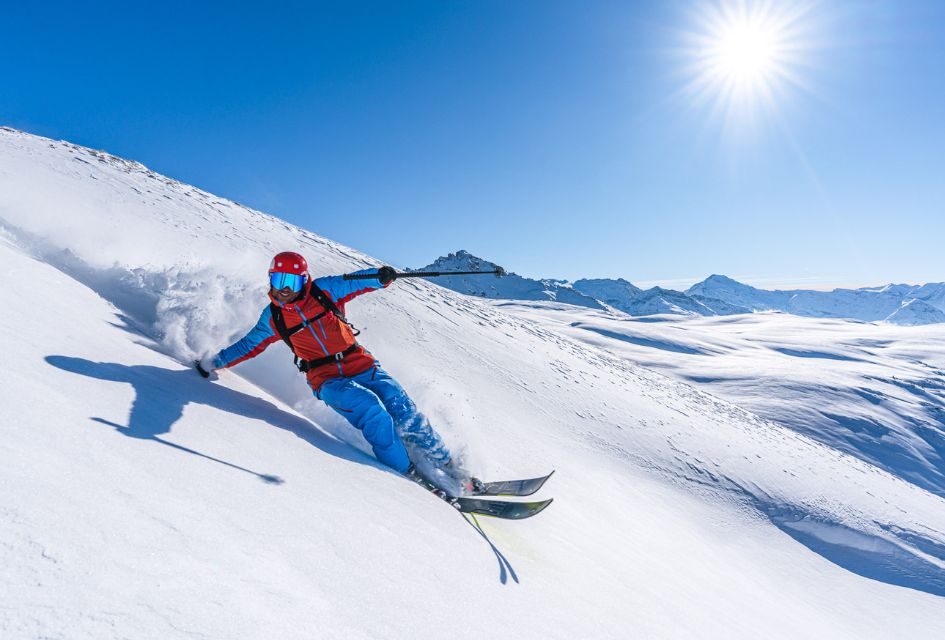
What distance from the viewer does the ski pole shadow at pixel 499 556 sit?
9.72 feet

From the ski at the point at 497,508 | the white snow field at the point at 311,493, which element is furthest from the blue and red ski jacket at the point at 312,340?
the ski at the point at 497,508

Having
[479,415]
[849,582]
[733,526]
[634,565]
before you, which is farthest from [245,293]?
[849,582]

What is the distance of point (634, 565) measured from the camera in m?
4.61

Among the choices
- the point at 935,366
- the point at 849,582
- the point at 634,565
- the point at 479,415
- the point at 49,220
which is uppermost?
the point at 935,366

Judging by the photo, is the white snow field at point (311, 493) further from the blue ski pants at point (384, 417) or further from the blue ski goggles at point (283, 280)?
the blue ski goggles at point (283, 280)

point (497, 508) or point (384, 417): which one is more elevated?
point (384, 417)

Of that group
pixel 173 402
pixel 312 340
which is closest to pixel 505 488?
pixel 312 340

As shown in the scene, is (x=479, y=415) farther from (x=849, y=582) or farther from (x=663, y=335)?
(x=663, y=335)

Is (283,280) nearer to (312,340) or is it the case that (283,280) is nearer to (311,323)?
(311,323)

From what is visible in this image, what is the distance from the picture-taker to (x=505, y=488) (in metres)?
4.93

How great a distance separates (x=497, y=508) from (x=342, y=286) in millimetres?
2782

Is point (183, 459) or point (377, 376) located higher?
point (377, 376)

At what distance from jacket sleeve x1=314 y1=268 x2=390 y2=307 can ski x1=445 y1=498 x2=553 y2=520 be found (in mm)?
2337

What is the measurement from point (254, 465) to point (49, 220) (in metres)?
6.09
